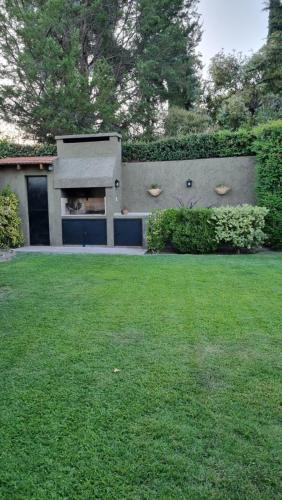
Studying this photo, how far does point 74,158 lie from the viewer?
12.2 metres

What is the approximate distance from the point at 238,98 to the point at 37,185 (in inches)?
450

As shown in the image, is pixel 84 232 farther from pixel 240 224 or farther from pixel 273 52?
pixel 273 52

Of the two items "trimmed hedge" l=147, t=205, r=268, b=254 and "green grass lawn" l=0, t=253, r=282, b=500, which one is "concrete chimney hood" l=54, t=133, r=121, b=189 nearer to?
"trimmed hedge" l=147, t=205, r=268, b=254

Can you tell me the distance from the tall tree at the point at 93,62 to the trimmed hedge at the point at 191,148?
405 centimetres

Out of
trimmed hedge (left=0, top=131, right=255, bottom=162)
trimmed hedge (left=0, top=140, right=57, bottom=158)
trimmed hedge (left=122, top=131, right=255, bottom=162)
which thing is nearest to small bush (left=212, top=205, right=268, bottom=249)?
trimmed hedge (left=0, top=131, right=255, bottom=162)

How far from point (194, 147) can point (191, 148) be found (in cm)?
11

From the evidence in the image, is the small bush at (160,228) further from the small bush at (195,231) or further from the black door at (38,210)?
the black door at (38,210)

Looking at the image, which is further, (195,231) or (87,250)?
(87,250)

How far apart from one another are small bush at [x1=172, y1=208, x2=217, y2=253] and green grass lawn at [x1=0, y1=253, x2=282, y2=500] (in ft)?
12.8

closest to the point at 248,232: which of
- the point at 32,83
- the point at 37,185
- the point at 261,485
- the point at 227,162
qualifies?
the point at 227,162

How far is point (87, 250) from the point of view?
423 inches

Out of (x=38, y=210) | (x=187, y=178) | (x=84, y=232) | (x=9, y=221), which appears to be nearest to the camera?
(x=9, y=221)

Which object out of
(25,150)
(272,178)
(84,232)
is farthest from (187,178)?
(25,150)

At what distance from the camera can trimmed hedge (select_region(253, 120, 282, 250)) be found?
992 cm
